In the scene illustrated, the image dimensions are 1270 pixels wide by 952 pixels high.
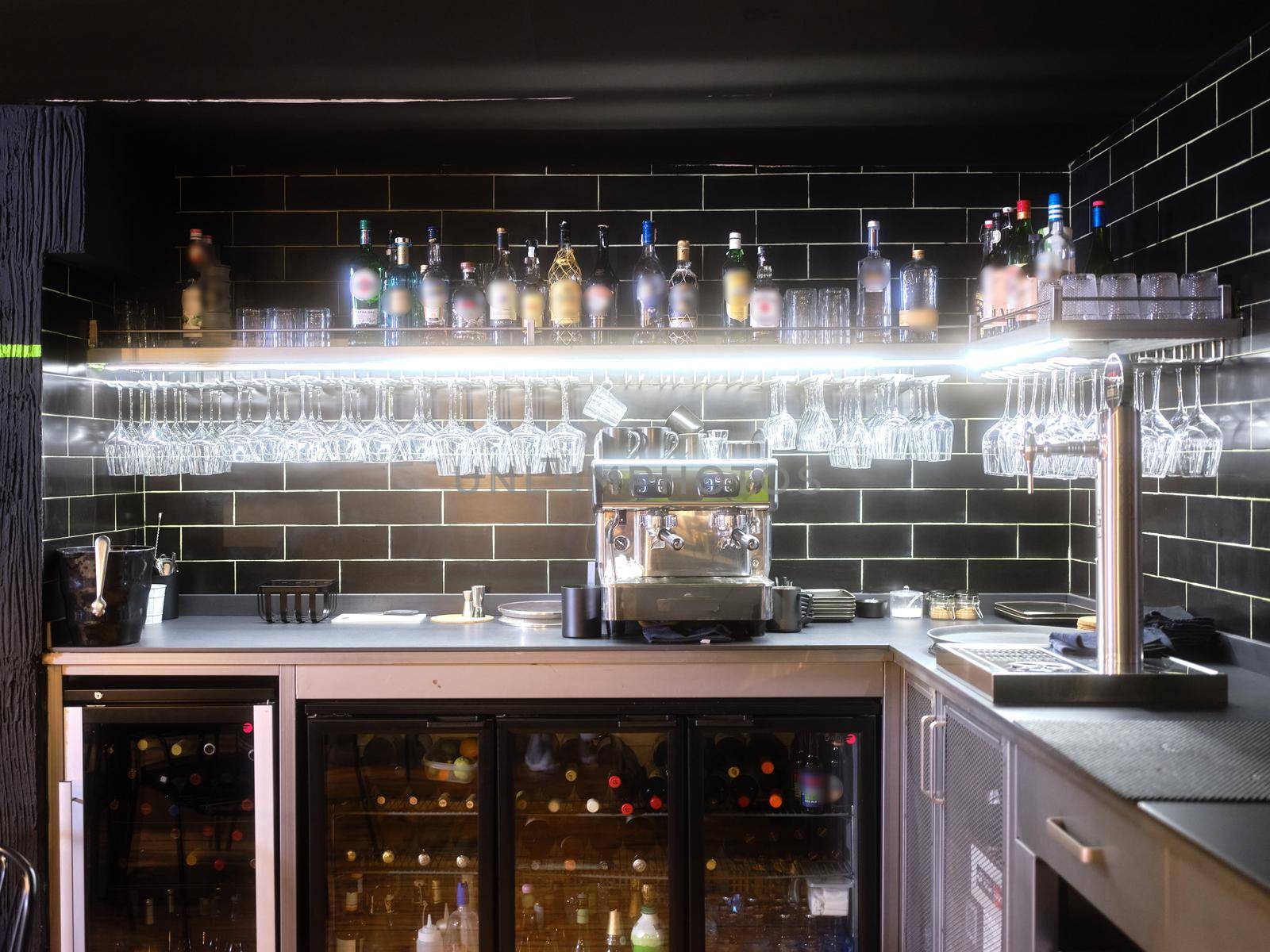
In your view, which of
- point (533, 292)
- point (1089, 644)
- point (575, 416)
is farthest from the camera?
point (575, 416)

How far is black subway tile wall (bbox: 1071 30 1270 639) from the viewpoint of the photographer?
8.05 feet

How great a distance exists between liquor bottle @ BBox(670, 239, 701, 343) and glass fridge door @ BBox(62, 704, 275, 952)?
172 centimetres

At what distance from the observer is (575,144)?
3.30 m

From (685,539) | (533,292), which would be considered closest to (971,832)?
(685,539)

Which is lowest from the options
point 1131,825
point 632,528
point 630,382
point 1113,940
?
point 1113,940

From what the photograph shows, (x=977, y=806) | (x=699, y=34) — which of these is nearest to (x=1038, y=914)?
(x=977, y=806)

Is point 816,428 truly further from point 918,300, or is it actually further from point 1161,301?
point 1161,301

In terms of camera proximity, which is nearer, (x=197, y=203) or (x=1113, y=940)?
(x=1113, y=940)

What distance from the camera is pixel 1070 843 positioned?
1654mm

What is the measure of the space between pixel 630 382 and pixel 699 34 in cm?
128

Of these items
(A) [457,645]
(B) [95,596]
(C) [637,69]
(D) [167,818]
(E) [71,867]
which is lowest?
(E) [71,867]

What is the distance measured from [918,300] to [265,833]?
2.61 meters

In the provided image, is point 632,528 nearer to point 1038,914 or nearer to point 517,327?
point 517,327

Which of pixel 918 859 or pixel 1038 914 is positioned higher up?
pixel 1038 914
